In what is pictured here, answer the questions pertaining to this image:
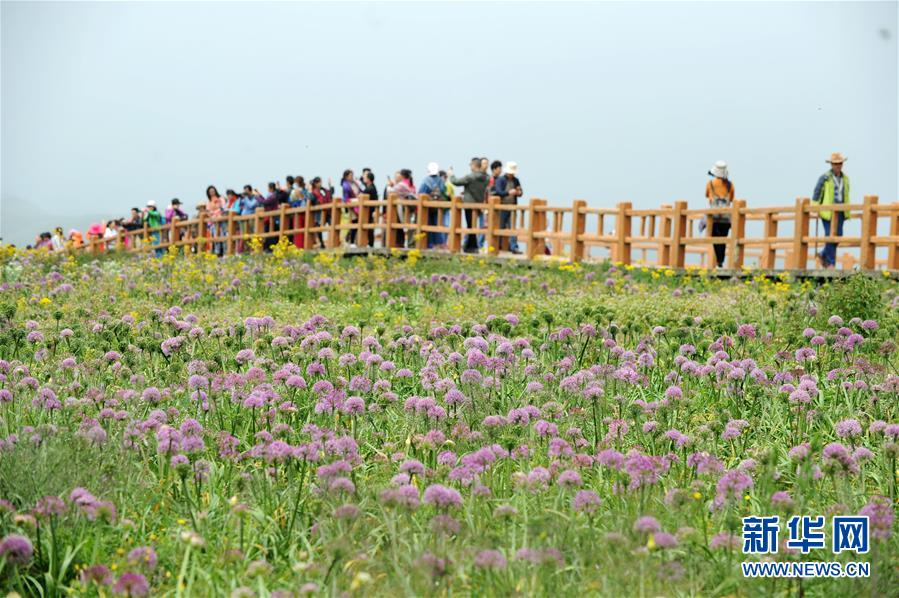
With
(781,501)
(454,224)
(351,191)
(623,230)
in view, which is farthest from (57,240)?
(781,501)

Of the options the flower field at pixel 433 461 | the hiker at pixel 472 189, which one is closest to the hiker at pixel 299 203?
the hiker at pixel 472 189

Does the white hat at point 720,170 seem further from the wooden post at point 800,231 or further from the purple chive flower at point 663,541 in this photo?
the purple chive flower at point 663,541

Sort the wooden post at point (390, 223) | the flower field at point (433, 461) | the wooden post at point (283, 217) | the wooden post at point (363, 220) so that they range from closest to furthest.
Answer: the flower field at point (433, 461), the wooden post at point (390, 223), the wooden post at point (363, 220), the wooden post at point (283, 217)

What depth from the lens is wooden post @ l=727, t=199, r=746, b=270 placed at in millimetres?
19336

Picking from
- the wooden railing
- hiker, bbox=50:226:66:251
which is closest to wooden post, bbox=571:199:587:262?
the wooden railing

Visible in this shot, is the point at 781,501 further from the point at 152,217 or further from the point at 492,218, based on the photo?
the point at 152,217

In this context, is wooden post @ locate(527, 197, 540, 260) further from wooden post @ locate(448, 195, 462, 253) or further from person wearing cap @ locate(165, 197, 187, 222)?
person wearing cap @ locate(165, 197, 187, 222)

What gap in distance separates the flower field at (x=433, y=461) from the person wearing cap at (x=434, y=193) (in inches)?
571

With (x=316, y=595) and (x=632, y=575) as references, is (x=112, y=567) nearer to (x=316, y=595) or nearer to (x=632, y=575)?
(x=316, y=595)

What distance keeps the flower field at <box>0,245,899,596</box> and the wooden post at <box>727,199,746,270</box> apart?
30.8ft

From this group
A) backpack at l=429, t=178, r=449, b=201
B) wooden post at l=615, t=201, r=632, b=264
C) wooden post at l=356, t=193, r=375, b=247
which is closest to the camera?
wooden post at l=615, t=201, r=632, b=264

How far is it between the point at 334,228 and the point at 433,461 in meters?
21.1

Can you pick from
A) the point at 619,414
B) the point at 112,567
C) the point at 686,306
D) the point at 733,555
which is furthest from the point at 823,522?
the point at 686,306

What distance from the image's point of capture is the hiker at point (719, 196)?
19953 mm
